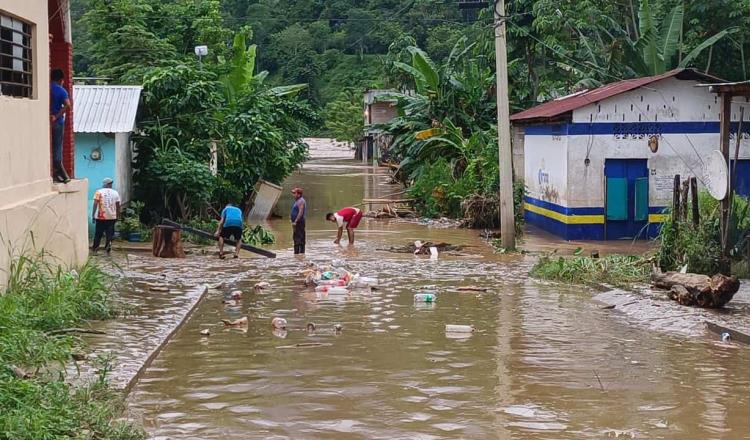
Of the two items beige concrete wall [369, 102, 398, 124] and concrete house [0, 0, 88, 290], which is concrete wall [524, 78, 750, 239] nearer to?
concrete house [0, 0, 88, 290]

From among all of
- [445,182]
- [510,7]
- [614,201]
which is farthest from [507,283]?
[510,7]

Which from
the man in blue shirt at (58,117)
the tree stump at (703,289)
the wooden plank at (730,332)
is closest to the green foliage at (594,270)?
the tree stump at (703,289)

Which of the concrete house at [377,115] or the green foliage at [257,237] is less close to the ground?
the concrete house at [377,115]

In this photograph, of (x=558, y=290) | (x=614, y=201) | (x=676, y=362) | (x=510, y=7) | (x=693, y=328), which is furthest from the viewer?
(x=510, y=7)

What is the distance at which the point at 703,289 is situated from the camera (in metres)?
13.8

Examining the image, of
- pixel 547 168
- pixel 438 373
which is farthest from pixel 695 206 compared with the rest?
pixel 547 168

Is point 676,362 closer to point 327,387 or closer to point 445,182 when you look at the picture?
point 327,387

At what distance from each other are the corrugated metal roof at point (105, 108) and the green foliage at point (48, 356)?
1007 centimetres

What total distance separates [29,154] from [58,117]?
75.4 inches

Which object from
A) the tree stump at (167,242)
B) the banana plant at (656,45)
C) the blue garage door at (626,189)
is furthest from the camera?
the banana plant at (656,45)

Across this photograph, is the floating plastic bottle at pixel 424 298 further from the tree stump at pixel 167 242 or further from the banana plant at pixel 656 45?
the banana plant at pixel 656 45

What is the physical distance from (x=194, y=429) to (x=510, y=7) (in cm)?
3037

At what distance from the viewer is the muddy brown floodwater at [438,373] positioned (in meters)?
8.41

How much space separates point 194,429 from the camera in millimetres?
8164
